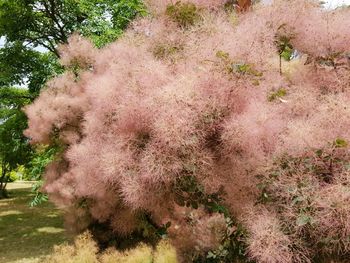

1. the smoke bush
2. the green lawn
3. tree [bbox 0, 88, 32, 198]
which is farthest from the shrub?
tree [bbox 0, 88, 32, 198]

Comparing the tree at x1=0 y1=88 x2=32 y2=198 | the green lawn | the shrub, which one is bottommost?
the green lawn

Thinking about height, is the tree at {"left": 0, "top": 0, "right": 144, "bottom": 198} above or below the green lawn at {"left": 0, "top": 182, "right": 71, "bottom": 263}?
above

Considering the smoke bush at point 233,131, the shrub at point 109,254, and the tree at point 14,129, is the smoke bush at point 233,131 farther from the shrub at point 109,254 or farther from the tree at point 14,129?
the tree at point 14,129

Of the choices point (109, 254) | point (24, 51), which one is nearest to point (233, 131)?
point (109, 254)

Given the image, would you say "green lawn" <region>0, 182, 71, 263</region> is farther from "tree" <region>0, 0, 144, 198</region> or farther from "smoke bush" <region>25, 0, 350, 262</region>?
"smoke bush" <region>25, 0, 350, 262</region>

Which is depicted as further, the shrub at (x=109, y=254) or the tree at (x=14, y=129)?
the tree at (x=14, y=129)

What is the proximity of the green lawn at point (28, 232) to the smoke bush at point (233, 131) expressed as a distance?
13.4ft

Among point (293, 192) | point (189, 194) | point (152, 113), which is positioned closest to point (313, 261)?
point (293, 192)

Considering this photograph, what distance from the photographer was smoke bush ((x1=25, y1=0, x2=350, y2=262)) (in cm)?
277

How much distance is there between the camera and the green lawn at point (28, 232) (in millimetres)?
9234

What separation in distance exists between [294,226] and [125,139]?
4.43 feet

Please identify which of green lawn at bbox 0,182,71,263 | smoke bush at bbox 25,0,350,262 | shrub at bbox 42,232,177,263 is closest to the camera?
smoke bush at bbox 25,0,350,262

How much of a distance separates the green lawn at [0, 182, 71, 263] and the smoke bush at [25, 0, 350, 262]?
13.4ft

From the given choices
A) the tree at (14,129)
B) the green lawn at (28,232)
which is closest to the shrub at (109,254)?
the green lawn at (28,232)
